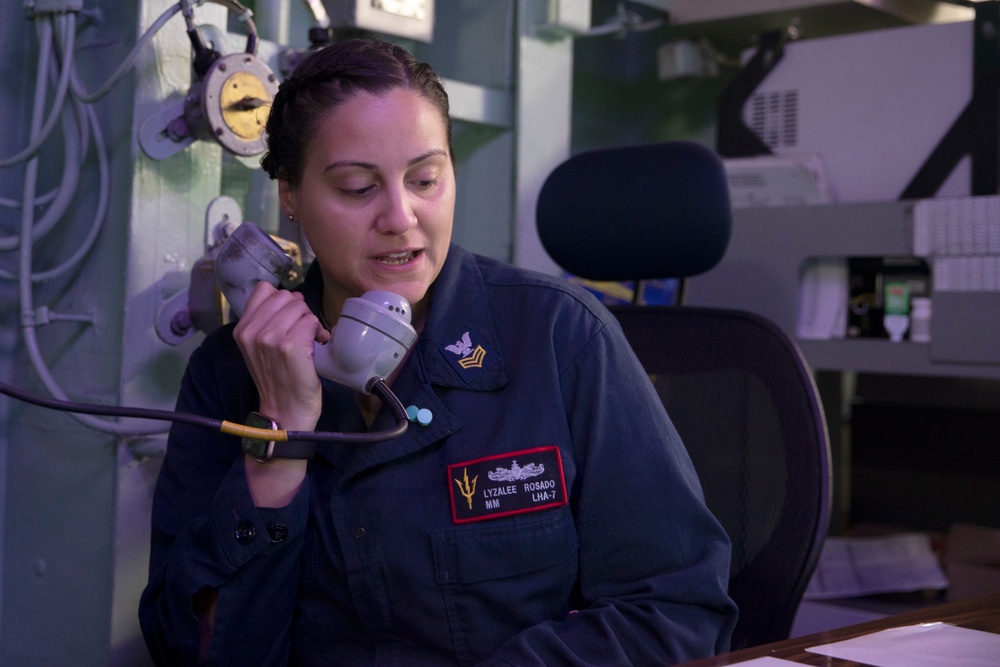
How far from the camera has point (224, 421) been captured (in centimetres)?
100

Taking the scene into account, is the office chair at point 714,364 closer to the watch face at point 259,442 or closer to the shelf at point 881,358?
the watch face at point 259,442

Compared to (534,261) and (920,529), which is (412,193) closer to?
(534,261)

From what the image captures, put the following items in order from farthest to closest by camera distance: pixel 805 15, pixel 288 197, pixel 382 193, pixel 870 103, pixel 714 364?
pixel 805 15 < pixel 870 103 < pixel 714 364 < pixel 288 197 < pixel 382 193

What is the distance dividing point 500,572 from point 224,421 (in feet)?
1.13

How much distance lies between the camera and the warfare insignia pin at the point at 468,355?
1.21 meters

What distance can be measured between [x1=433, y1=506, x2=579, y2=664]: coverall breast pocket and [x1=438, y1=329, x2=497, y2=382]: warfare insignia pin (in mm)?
173

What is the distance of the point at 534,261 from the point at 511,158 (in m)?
0.23

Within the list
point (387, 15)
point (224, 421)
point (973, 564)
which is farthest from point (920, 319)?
point (224, 421)

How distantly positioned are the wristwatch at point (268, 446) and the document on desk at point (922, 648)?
1.87 feet

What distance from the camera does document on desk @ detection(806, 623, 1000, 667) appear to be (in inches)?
33.1

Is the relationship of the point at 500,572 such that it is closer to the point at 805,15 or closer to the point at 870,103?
the point at 870,103

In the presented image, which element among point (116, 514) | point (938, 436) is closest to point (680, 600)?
point (116, 514)

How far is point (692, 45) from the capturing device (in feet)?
9.50

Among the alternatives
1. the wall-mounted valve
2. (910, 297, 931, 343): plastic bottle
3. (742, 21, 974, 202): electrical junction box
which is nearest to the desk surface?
the wall-mounted valve
